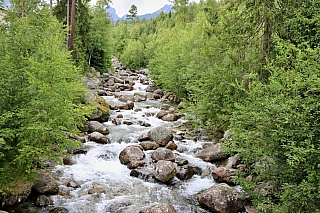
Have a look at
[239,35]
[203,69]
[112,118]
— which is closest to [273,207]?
[239,35]

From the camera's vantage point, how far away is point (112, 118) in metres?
19.4

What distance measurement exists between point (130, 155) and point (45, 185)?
166 inches

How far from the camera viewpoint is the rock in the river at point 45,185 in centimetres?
944

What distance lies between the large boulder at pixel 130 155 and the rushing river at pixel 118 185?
32 cm

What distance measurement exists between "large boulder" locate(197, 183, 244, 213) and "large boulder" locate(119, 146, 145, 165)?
4.19 metres

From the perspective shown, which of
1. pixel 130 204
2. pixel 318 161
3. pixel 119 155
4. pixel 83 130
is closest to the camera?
pixel 318 161

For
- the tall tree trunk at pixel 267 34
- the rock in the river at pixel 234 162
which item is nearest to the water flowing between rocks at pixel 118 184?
the rock in the river at pixel 234 162

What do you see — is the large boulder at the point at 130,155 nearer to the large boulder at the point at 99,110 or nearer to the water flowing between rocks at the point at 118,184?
the water flowing between rocks at the point at 118,184

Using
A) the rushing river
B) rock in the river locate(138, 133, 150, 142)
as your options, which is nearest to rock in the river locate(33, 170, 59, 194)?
the rushing river

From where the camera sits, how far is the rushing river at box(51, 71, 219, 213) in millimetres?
9266

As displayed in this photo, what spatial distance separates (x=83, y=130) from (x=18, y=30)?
8388mm

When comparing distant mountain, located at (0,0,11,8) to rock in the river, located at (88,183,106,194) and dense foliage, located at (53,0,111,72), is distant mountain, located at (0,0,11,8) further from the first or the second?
dense foliage, located at (53,0,111,72)

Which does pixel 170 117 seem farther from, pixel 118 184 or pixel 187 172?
pixel 118 184

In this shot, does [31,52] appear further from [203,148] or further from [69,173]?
[203,148]
